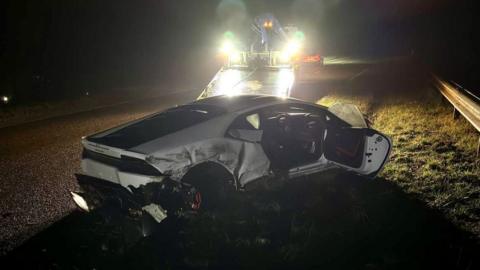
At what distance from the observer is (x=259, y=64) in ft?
42.6

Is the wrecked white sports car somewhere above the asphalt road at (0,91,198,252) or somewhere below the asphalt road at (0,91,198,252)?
above

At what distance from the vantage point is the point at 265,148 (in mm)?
4371

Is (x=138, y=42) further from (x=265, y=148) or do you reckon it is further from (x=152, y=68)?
(x=265, y=148)

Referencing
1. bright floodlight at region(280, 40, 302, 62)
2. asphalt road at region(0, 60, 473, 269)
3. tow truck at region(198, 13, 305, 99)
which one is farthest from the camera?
bright floodlight at region(280, 40, 302, 62)

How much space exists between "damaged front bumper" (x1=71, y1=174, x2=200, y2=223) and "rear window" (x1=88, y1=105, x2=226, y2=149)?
0.46 meters

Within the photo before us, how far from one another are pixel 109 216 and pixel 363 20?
7993 centimetres

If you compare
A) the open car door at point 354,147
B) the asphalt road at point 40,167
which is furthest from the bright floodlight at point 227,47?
the open car door at point 354,147

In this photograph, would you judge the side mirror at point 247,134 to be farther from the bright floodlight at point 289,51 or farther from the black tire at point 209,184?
the bright floodlight at point 289,51

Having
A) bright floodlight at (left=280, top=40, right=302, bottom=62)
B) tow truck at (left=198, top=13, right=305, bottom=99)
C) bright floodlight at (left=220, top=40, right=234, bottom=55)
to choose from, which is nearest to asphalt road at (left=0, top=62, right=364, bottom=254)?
tow truck at (left=198, top=13, right=305, bottom=99)

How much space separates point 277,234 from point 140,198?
4.47 feet

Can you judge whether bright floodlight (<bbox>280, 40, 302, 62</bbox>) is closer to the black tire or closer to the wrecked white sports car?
the wrecked white sports car

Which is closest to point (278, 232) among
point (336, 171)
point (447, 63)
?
point (336, 171)

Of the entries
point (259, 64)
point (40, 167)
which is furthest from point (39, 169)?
point (259, 64)

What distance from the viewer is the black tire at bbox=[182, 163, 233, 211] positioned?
387 centimetres
